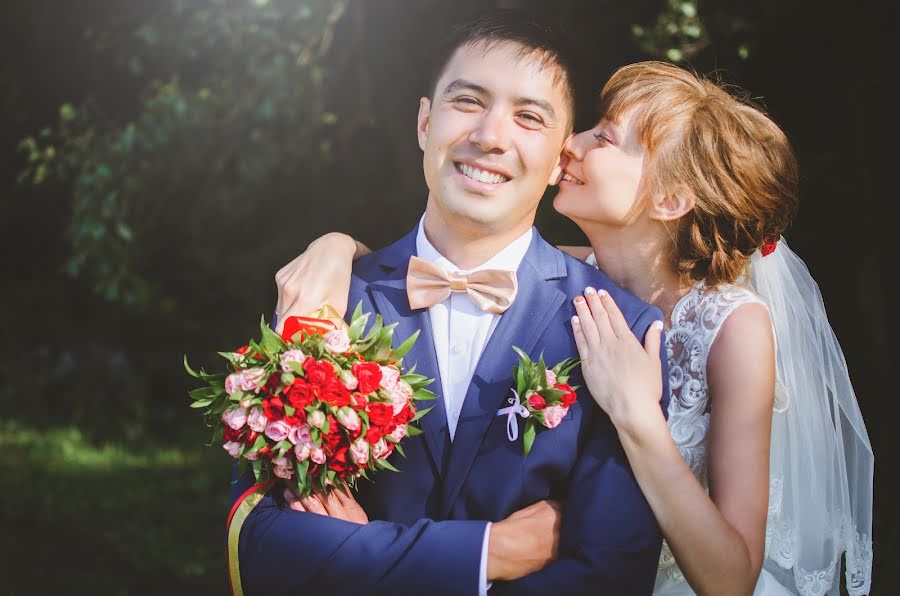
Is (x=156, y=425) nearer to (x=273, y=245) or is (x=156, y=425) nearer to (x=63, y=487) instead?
(x=63, y=487)

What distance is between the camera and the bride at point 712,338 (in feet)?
9.14

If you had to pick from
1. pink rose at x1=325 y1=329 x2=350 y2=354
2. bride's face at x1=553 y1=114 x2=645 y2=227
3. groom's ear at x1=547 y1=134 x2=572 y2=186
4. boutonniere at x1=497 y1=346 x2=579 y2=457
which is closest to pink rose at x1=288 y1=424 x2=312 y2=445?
pink rose at x1=325 y1=329 x2=350 y2=354

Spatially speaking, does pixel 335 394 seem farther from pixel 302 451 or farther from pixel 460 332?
pixel 460 332

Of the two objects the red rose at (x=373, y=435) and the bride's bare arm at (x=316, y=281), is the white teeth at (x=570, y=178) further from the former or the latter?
the red rose at (x=373, y=435)

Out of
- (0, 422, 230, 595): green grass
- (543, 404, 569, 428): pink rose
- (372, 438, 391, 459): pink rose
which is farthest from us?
(0, 422, 230, 595): green grass

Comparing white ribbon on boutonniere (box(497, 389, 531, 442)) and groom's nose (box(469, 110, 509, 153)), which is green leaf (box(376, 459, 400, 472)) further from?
groom's nose (box(469, 110, 509, 153))

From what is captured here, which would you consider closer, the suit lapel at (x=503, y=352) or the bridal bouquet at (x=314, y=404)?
the bridal bouquet at (x=314, y=404)

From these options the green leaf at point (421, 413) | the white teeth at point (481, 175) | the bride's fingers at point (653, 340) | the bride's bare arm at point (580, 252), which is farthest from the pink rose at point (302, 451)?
the bride's bare arm at point (580, 252)

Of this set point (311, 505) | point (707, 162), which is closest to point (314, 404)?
point (311, 505)

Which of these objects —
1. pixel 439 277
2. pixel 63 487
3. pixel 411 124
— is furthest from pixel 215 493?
pixel 439 277

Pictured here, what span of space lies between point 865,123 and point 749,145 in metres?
4.42

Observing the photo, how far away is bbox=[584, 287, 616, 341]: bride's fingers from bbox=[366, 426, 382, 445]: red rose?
759 mm

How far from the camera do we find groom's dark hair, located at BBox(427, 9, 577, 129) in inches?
115

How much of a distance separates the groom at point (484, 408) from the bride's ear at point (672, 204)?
47cm
